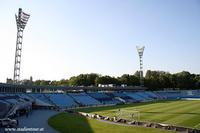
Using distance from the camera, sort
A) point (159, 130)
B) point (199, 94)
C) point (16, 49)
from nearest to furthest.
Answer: point (159, 130) < point (16, 49) < point (199, 94)

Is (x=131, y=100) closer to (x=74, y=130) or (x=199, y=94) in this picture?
(x=199, y=94)

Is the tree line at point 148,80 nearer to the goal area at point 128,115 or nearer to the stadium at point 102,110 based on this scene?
the stadium at point 102,110

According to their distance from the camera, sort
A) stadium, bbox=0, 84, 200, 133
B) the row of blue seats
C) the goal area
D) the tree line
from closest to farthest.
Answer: stadium, bbox=0, 84, 200, 133 < the goal area < the row of blue seats < the tree line

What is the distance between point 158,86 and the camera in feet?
458

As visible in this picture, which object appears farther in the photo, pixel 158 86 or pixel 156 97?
pixel 158 86

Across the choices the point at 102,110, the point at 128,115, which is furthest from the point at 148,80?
the point at 128,115

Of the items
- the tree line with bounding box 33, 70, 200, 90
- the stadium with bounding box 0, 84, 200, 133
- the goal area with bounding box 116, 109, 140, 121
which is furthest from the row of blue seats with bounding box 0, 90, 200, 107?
the tree line with bounding box 33, 70, 200, 90

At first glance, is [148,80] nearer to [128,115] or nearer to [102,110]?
[102,110]

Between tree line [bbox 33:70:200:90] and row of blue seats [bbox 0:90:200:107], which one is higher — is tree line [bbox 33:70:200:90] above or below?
above

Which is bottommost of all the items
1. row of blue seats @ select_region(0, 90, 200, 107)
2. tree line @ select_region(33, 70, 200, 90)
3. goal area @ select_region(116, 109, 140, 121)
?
goal area @ select_region(116, 109, 140, 121)

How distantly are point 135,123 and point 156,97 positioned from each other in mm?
70663

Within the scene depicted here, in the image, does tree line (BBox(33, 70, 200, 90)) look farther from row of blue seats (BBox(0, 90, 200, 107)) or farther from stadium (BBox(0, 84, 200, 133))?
row of blue seats (BBox(0, 90, 200, 107))

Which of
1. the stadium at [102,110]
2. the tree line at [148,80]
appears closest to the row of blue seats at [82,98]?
the stadium at [102,110]

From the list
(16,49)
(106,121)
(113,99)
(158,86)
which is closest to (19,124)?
(106,121)
